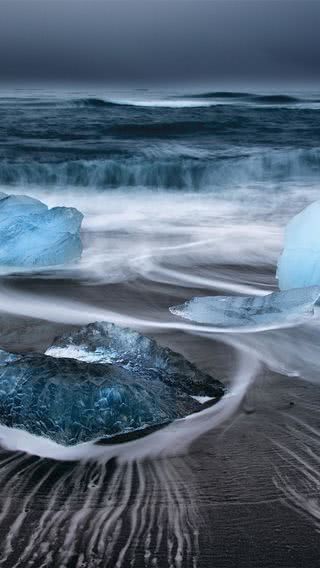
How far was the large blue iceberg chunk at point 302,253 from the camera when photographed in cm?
429

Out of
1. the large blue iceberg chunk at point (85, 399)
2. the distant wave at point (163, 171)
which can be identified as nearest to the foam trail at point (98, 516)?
the large blue iceberg chunk at point (85, 399)

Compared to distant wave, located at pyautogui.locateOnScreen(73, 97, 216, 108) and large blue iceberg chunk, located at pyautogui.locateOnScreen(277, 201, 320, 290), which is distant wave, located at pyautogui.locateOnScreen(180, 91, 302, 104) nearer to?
distant wave, located at pyautogui.locateOnScreen(73, 97, 216, 108)

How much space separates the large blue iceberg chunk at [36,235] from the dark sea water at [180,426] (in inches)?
5.7

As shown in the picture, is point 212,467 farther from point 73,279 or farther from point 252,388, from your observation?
point 73,279

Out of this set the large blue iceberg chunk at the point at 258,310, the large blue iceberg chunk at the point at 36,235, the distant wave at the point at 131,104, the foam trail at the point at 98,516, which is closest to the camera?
the foam trail at the point at 98,516

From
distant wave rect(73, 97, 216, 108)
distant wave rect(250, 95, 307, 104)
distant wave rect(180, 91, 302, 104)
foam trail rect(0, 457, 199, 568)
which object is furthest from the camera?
distant wave rect(180, 91, 302, 104)

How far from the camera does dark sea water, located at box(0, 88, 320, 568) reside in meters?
1.95

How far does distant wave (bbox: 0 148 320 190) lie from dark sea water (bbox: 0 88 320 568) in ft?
2.65

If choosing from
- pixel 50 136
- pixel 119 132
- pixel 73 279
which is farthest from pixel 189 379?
pixel 119 132

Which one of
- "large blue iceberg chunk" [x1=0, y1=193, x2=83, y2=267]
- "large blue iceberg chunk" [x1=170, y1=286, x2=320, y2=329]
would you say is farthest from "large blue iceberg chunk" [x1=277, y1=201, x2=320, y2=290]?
"large blue iceberg chunk" [x1=0, y1=193, x2=83, y2=267]

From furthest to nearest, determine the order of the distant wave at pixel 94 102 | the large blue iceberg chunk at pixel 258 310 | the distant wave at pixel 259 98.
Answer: the distant wave at pixel 259 98, the distant wave at pixel 94 102, the large blue iceberg chunk at pixel 258 310

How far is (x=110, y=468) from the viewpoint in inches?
92.6

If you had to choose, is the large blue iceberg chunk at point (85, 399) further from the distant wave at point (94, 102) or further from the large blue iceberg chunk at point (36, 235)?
the distant wave at point (94, 102)

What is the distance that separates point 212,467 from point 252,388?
2.41 ft
